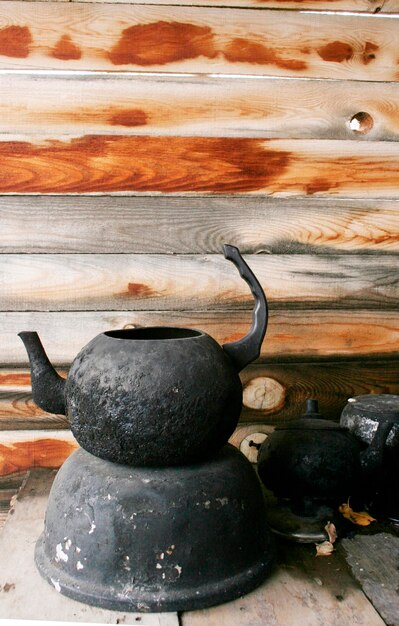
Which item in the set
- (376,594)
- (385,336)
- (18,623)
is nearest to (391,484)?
(376,594)

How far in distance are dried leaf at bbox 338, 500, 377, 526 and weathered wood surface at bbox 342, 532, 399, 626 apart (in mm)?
63

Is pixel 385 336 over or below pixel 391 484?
over

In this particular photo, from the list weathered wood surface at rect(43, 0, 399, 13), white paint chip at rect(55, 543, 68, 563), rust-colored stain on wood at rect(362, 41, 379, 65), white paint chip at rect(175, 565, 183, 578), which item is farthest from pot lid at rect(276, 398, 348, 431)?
weathered wood surface at rect(43, 0, 399, 13)

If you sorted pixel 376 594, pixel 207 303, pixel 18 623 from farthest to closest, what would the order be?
pixel 207 303 → pixel 376 594 → pixel 18 623

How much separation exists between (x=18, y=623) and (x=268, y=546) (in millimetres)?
522

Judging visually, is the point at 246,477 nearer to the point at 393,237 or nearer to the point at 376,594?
the point at 376,594

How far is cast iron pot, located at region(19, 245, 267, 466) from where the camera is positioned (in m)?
1.24

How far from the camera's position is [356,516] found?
1.60 meters

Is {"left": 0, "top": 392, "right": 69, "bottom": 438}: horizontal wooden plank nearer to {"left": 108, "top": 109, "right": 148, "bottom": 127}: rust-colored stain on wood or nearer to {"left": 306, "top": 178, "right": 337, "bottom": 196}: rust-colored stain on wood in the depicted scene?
{"left": 108, "top": 109, "right": 148, "bottom": 127}: rust-colored stain on wood

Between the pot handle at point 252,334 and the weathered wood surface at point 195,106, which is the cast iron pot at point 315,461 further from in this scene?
the weathered wood surface at point 195,106

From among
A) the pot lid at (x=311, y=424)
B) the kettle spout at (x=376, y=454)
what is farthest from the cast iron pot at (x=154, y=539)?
the kettle spout at (x=376, y=454)

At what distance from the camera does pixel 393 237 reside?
6.21ft

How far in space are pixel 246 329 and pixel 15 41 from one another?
102 centimetres

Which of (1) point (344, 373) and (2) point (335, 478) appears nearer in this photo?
(2) point (335, 478)
